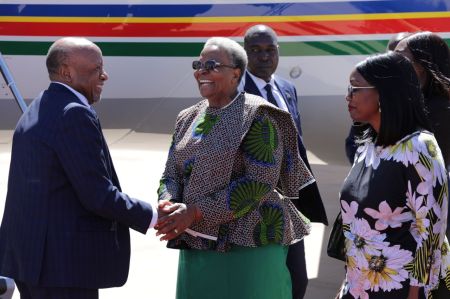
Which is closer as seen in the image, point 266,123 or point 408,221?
point 408,221

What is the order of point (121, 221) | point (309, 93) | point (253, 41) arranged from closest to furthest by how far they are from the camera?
point (121, 221) → point (253, 41) → point (309, 93)

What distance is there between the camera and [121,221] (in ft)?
10.00

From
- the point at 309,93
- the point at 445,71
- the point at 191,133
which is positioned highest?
the point at 445,71

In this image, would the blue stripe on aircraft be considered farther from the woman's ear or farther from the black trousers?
the woman's ear

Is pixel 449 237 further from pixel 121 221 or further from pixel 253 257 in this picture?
pixel 121 221

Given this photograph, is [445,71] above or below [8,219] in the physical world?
above

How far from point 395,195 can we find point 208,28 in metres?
5.74

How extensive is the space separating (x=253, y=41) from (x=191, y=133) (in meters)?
1.21

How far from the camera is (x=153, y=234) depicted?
21.2 ft

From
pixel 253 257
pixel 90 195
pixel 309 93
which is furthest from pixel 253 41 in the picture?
pixel 309 93

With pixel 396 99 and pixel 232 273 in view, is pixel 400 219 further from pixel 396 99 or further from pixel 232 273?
pixel 232 273

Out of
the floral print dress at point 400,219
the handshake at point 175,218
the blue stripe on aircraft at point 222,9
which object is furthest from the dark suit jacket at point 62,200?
the blue stripe on aircraft at point 222,9

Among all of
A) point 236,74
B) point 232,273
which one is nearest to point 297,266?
point 232,273

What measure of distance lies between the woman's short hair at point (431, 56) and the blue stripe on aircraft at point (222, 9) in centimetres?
428
